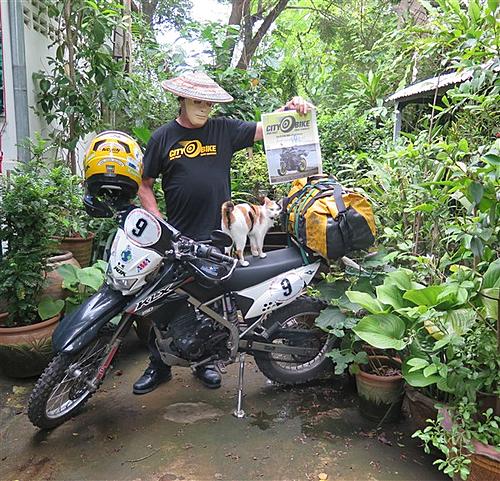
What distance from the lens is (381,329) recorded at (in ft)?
6.59

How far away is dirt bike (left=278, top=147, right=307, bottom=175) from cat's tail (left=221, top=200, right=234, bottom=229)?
12.3 inches

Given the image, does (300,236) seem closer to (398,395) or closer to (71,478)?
(398,395)

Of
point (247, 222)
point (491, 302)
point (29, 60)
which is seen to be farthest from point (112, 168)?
point (29, 60)

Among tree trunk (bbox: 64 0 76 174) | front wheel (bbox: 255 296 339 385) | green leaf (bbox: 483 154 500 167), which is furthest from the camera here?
tree trunk (bbox: 64 0 76 174)

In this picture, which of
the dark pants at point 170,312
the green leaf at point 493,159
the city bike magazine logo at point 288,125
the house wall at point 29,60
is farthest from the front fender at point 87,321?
the house wall at point 29,60

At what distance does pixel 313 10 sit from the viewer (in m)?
9.76

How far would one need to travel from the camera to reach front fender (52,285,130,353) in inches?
84.0

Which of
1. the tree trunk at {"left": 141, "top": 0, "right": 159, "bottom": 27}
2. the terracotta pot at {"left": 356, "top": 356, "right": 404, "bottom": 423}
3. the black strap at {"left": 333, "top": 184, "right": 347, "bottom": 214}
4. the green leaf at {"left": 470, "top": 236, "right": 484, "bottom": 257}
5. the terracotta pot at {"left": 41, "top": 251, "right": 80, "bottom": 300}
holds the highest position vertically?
the tree trunk at {"left": 141, "top": 0, "right": 159, "bottom": 27}

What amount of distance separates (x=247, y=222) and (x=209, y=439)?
1.11m

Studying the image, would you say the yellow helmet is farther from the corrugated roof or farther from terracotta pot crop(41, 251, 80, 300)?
the corrugated roof

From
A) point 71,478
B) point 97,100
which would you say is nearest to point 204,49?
point 97,100

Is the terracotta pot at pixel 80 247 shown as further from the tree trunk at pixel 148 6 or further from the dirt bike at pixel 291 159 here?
the tree trunk at pixel 148 6

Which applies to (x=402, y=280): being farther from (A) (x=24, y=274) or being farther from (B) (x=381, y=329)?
(A) (x=24, y=274)

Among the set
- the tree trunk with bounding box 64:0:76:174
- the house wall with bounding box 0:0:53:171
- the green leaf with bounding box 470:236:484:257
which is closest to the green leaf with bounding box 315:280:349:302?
the green leaf with bounding box 470:236:484:257
